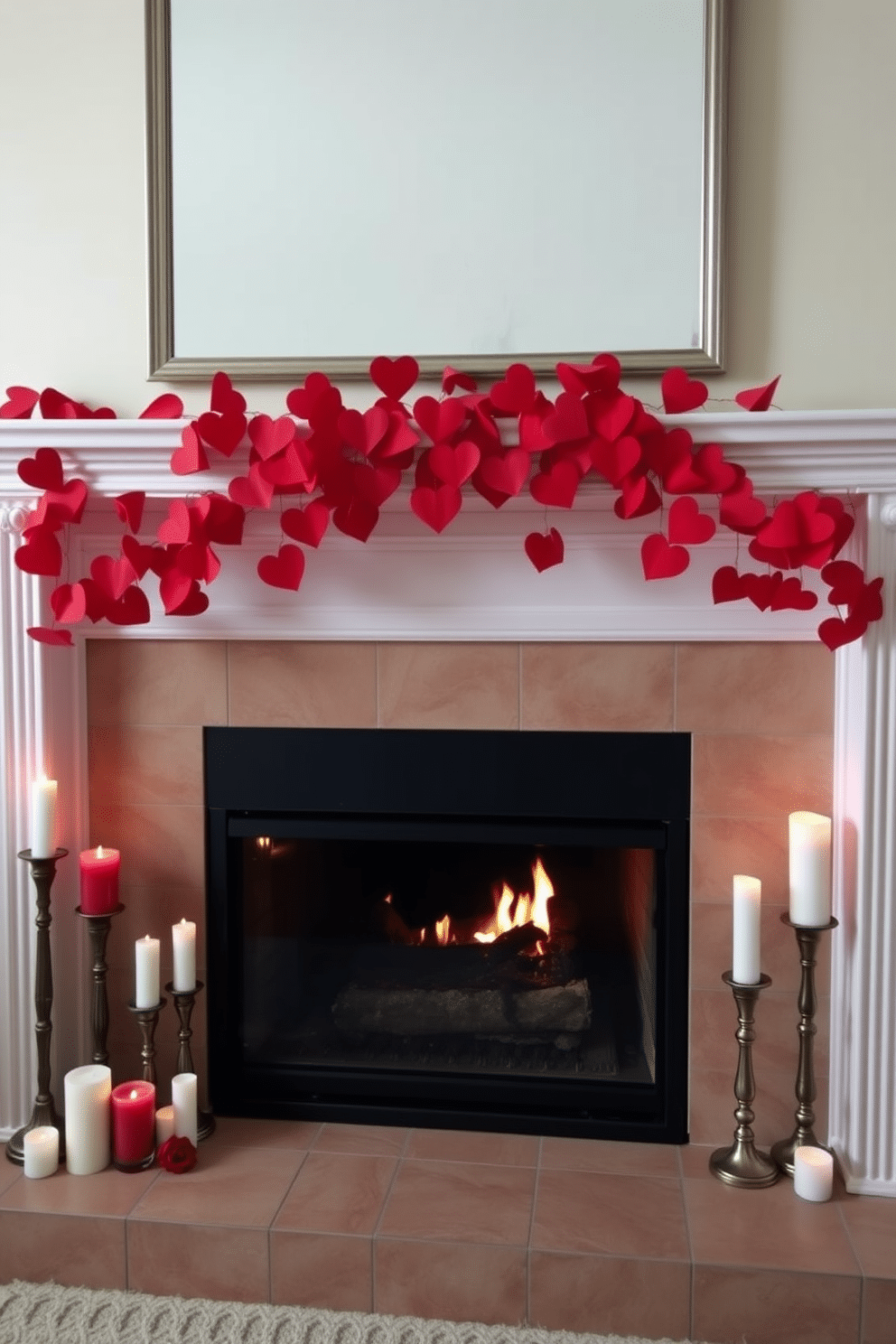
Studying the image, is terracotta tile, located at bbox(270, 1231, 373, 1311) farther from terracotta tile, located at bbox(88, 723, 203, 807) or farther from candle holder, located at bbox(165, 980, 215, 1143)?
terracotta tile, located at bbox(88, 723, 203, 807)

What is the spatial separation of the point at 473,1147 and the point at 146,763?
881 millimetres

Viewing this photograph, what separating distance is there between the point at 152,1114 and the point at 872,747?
4.34ft

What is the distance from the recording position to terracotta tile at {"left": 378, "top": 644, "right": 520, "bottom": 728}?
6.25 feet

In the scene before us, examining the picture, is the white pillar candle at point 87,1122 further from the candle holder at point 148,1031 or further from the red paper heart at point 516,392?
the red paper heart at point 516,392

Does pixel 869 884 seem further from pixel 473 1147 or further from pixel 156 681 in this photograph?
pixel 156 681

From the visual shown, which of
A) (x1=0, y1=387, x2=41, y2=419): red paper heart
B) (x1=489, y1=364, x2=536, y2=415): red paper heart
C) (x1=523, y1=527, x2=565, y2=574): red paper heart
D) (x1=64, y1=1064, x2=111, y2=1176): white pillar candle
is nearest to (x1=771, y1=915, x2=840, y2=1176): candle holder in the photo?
(x1=523, y1=527, x2=565, y2=574): red paper heart

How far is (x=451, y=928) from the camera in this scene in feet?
6.84

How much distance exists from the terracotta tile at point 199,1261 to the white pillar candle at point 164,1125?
0.20m


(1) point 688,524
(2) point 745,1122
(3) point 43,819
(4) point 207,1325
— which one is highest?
(1) point 688,524

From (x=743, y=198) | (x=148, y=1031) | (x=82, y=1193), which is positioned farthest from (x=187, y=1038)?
(x=743, y=198)

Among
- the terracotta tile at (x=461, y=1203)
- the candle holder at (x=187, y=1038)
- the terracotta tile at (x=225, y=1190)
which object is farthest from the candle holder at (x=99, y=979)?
the terracotta tile at (x=461, y=1203)

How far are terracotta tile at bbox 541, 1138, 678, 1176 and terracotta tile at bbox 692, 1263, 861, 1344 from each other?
25 centimetres

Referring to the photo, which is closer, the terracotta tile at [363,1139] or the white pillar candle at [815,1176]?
the white pillar candle at [815,1176]

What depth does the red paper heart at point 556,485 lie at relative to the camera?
5.32ft
